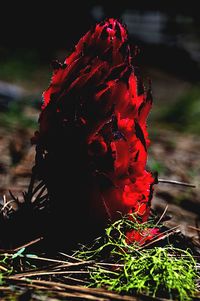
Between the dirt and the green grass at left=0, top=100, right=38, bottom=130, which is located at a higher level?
the green grass at left=0, top=100, right=38, bottom=130

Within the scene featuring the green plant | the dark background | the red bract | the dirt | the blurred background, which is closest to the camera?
the green plant

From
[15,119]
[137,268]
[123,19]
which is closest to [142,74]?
[123,19]

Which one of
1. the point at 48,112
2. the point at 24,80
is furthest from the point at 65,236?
the point at 24,80

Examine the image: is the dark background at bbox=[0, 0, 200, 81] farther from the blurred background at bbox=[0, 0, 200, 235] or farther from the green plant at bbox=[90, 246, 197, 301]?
the green plant at bbox=[90, 246, 197, 301]

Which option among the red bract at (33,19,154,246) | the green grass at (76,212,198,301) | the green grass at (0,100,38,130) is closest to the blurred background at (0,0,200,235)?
the green grass at (0,100,38,130)

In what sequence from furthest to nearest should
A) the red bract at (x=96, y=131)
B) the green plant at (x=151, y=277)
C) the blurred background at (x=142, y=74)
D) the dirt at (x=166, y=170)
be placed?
1. the blurred background at (x=142, y=74)
2. the dirt at (x=166, y=170)
3. the red bract at (x=96, y=131)
4. the green plant at (x=151, y=277)

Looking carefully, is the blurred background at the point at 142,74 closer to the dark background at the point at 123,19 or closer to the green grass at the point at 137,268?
the dark background at the point at 123,19

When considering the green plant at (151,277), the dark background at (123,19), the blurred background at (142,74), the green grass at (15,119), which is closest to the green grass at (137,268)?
the green plant at (151,277)
